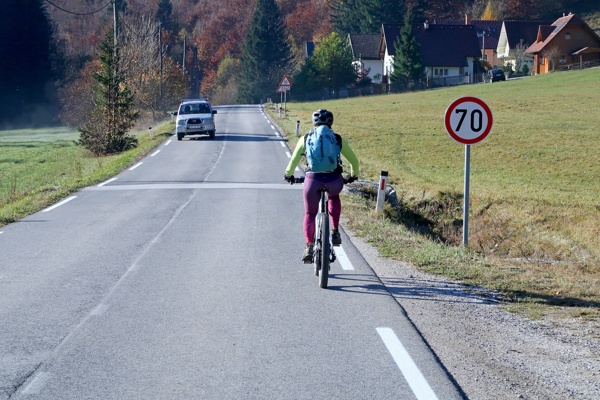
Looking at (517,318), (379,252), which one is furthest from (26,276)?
(517,318)

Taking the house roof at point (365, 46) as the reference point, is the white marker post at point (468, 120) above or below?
below

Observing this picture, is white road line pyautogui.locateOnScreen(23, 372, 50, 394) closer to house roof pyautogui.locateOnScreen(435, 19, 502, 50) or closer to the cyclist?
the cyclist

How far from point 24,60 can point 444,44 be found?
5035 cm

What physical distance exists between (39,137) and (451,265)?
5525 centimetres

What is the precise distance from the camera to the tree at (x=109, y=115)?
36.6 m

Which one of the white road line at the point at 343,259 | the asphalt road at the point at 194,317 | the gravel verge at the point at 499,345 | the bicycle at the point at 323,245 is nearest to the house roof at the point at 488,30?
the asphalt road at the point at 194,317

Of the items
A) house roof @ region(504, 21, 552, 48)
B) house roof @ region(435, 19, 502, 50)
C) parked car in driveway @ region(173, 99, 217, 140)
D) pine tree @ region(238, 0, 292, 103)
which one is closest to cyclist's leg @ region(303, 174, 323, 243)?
parked car in driveway @ region(173, 99, 217, 140)

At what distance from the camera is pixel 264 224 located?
13602 millimetres

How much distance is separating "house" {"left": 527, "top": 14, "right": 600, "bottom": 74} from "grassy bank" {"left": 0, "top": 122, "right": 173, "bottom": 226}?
5784 centimetres

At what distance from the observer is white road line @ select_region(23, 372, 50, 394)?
5.32m

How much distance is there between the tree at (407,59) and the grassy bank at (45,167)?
39117 mm

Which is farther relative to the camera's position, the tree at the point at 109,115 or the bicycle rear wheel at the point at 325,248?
the tree at the point at 109,115

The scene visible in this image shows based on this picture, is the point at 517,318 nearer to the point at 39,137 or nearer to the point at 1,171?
the point at 1,171

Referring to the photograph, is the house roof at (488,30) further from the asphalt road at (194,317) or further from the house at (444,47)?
the asphalt road at (194,317)
